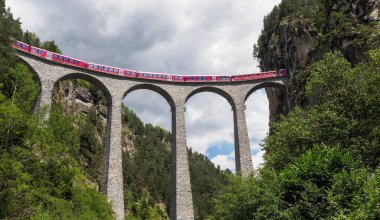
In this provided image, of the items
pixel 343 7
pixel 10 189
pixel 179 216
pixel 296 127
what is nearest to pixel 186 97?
pixel 179 216

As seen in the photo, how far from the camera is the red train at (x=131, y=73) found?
38.4 meters

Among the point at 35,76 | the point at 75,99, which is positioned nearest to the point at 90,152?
the point at 75,99

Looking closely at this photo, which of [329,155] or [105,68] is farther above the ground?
[105,68]

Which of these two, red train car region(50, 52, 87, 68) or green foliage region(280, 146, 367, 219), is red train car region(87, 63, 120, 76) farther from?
green foliage region(280, 146, 367, 219)

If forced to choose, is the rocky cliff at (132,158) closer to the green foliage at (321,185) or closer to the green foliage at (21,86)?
the green foliage at (21,86)

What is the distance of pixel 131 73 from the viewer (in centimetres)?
4341

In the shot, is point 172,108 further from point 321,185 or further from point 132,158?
point 132,158

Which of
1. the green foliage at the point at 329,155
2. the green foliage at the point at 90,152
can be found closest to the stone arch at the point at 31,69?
the green foliage at the point at 90,152

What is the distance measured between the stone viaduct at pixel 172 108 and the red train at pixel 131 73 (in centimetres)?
49

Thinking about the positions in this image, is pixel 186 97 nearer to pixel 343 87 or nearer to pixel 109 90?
pixel 109 90

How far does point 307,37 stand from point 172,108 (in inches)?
732

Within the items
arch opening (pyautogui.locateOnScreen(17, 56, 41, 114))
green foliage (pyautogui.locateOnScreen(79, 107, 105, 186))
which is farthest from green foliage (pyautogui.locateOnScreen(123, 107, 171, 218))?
arch opening (pyautogui.locateOnScreen(17, 56, 41, 114))

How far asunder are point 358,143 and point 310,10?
34.3m

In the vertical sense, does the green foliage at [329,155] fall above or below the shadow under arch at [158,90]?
below
